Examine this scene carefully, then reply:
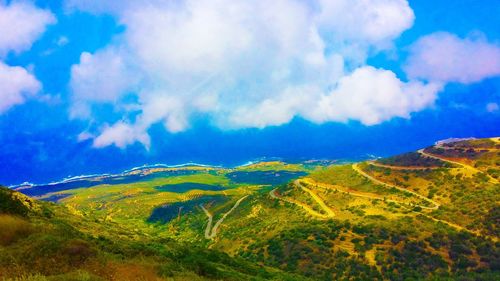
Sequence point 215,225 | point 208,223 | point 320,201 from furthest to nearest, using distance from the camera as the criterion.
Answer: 1. point 208,223
2. point 215,225
3. point 320,201

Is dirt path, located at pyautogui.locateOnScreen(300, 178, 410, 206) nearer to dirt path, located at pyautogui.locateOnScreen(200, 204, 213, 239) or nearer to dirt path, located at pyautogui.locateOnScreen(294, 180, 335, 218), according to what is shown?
dirt path, located at pyautogui.locateOnScreen(294, 180, 335, 218)

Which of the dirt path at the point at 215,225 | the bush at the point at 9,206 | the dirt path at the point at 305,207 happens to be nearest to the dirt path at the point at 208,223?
the dirt path at the point at 215,225

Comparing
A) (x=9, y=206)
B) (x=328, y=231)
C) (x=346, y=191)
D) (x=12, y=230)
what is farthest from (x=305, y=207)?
(x=12, y=230)

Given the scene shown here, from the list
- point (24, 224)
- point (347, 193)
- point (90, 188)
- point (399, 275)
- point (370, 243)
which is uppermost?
point (90, 188)

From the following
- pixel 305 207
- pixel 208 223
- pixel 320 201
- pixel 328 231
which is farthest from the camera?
pixel 208 223

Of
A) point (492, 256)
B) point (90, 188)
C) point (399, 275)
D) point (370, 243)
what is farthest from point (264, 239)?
point (90, 188)

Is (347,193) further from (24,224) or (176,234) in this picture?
(24,224)

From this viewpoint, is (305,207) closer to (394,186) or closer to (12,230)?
(394,186)

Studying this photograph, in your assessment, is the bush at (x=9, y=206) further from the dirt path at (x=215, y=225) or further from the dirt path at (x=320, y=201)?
the dirt path at (x=215, y=225)
